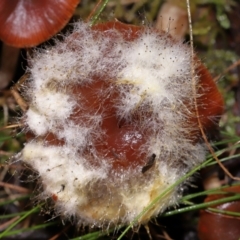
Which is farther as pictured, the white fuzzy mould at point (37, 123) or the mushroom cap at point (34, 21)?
the mushroom cap at point (34, 21)

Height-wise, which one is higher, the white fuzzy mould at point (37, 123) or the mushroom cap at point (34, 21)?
the mushroom cap at point (34, 21)

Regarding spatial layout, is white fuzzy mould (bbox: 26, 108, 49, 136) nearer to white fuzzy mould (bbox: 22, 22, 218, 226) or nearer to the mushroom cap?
white fuzzy mould (bbox: 22, 22, 218, 226)

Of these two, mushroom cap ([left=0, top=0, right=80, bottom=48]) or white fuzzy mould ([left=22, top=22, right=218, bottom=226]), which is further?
mushroom cap ([left=0, top=0, right=80, bottom=48])

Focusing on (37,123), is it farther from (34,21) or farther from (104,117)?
(34,21)

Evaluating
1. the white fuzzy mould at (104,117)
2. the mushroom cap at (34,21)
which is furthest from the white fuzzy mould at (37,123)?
the mushroom cap at (34,21)

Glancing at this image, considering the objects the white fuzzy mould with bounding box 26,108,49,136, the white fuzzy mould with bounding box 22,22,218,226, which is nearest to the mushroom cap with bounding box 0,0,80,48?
the white fuzzy mould with bounding box 22,22,218,226

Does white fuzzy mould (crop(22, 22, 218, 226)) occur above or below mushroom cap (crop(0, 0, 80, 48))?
below

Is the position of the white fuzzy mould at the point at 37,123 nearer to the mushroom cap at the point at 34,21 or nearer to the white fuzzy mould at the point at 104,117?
the white fuzzy mould at the point at 104,117
